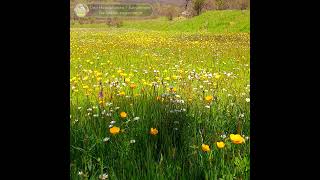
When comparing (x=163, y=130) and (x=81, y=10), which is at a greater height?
(x=81, y=10)

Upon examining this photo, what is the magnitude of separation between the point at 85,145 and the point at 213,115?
0.93 meters

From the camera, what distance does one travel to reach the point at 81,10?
275 cm

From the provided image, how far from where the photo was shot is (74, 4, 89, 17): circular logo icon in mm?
2698

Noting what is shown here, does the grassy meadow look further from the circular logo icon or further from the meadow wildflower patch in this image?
the circular logo icon

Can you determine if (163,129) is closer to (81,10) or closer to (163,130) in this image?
(163,130)
